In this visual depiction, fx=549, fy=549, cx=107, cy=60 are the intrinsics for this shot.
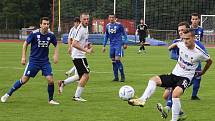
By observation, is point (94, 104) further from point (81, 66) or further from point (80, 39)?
point (80, 39)

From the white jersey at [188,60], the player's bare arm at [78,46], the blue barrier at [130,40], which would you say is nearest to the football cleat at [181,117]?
the white jersey at [188,60]

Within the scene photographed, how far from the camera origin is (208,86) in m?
16.5

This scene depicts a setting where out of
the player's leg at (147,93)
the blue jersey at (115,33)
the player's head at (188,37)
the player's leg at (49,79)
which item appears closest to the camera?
the player's leg at (147,93)

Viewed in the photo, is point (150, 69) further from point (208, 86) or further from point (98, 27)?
point (98, 27)

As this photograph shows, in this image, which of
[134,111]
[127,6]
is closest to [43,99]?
[134,111]

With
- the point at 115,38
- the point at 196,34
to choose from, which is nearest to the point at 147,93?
the point at 196,34

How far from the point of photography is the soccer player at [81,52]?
1320cm

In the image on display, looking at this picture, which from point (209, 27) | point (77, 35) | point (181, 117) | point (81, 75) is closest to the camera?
point (181, 117)

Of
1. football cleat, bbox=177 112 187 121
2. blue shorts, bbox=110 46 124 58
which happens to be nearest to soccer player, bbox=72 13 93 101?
football cleat, bbox=177 112 187 121

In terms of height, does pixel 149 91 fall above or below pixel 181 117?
above

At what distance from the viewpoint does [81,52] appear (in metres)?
13.5

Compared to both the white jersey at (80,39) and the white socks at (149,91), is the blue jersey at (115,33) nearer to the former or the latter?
the white jersey at (80,39)

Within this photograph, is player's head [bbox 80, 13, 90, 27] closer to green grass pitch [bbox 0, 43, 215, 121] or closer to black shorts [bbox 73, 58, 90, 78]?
black shorts [bbox 73, 58, 90, 78]

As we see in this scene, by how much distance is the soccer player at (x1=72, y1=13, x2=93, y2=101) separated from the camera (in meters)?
13.2
